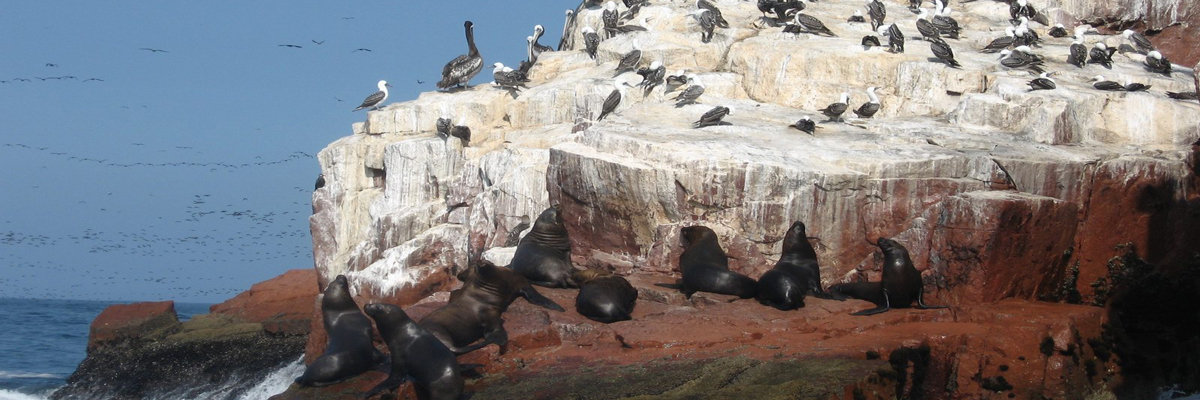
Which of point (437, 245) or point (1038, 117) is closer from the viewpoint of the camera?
point (1038, 117)

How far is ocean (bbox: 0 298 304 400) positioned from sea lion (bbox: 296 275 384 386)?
3915mm

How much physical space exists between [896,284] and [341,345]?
5.95 m

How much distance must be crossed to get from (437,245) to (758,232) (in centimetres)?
540

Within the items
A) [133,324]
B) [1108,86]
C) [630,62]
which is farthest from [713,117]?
[133,324]

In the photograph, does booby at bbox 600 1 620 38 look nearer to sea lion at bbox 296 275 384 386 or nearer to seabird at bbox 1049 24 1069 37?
seabird at bbox 1049 24 1069 37

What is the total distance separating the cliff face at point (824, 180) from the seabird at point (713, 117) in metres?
0.25

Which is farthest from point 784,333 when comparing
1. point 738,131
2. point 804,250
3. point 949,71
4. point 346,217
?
point 346,217

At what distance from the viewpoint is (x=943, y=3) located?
23.8 metres

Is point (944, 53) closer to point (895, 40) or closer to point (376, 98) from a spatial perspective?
point (895, 40)

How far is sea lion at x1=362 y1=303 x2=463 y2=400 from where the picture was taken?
10.7 m

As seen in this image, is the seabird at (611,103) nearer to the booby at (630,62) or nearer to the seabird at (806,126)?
the booby at (630,62)

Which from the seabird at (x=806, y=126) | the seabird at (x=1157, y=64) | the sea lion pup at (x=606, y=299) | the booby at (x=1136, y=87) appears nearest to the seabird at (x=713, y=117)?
the seabird at (x=806, y=126)

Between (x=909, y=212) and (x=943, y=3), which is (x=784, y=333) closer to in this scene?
(x=909, y=212)

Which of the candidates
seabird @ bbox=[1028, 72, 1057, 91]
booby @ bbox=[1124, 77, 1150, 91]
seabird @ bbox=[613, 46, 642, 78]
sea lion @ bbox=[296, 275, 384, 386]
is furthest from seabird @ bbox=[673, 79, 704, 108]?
sea lion @ bbox=[296, 275, 384, 386]
